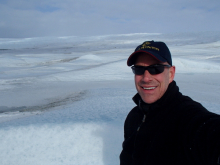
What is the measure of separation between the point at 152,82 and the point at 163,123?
0.85 feet

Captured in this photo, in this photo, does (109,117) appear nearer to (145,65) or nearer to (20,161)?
(20,161)

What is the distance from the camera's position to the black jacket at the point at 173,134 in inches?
33.4

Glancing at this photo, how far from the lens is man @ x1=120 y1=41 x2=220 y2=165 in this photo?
86cm

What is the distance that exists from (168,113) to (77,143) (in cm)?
152

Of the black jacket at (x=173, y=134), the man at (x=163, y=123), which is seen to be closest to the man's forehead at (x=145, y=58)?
the man at (x=163, y=123)

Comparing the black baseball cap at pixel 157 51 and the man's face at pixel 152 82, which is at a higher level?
the black baseball cap at pixel 157 51

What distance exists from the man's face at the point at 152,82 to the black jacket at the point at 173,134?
45mm

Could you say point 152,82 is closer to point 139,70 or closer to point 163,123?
point 139,70

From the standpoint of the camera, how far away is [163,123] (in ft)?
3.34

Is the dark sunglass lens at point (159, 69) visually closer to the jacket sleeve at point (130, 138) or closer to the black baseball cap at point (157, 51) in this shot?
the black baseball cap at point (157, 51)

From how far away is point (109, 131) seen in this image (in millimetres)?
2414

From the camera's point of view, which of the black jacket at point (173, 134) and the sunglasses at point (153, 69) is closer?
the black jacket at point (173, 134)

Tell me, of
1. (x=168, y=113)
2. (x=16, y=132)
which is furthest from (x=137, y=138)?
(x=16, y=132)

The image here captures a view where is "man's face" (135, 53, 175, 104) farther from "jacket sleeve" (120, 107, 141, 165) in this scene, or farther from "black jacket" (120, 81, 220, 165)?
"jacket sleeve" (120, 107, 141, 165)
